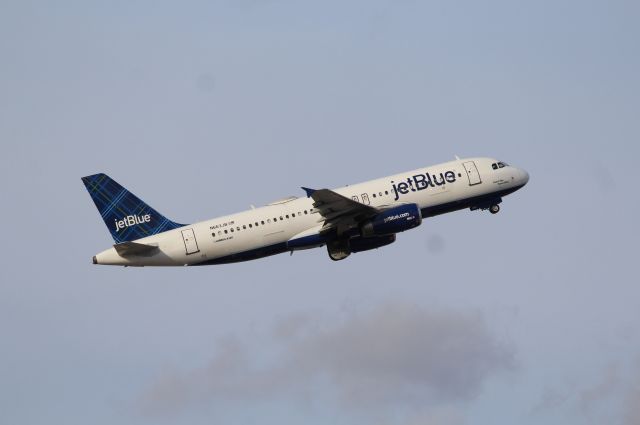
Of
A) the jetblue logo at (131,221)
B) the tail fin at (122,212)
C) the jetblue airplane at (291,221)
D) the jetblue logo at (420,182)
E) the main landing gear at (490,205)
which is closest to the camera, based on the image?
the jetblue airplane at (291,221)

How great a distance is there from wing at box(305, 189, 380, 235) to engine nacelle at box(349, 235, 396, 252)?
283 cm

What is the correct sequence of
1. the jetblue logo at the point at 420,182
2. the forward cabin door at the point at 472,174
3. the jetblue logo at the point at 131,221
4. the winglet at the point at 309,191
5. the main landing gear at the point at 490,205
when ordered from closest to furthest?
the winglet at the point at 309,191 < the jetblue logo at the point at 420,182 < the jetblue logo at the point at 131,221 < the forward cabin door at the point at 472,174 < the main landing gear at the point at 490,205

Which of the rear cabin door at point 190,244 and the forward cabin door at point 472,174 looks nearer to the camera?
the rear cabin door at point 190,244

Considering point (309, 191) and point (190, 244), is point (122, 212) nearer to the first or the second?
point (190, 244)

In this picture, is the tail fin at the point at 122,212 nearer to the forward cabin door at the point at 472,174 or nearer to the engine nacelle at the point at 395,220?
the engine nacelle at the point at 395,220

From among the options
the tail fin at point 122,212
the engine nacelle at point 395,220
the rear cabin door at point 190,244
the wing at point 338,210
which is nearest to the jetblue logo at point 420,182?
the engine nacelle at point 395,220

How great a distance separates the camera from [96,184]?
84188mm

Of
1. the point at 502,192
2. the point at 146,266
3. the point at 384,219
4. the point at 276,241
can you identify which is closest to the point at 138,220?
the point at 146,266

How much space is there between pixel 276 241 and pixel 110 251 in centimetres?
1234

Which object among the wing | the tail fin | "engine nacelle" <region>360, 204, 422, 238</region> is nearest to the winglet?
the wing

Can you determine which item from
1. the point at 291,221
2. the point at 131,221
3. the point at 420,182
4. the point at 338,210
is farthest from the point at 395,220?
the point at 131,221

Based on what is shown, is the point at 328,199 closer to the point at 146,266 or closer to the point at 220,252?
the point at 220,252

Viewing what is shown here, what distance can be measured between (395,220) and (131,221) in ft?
66.6

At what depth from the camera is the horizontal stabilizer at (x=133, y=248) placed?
261 ft
